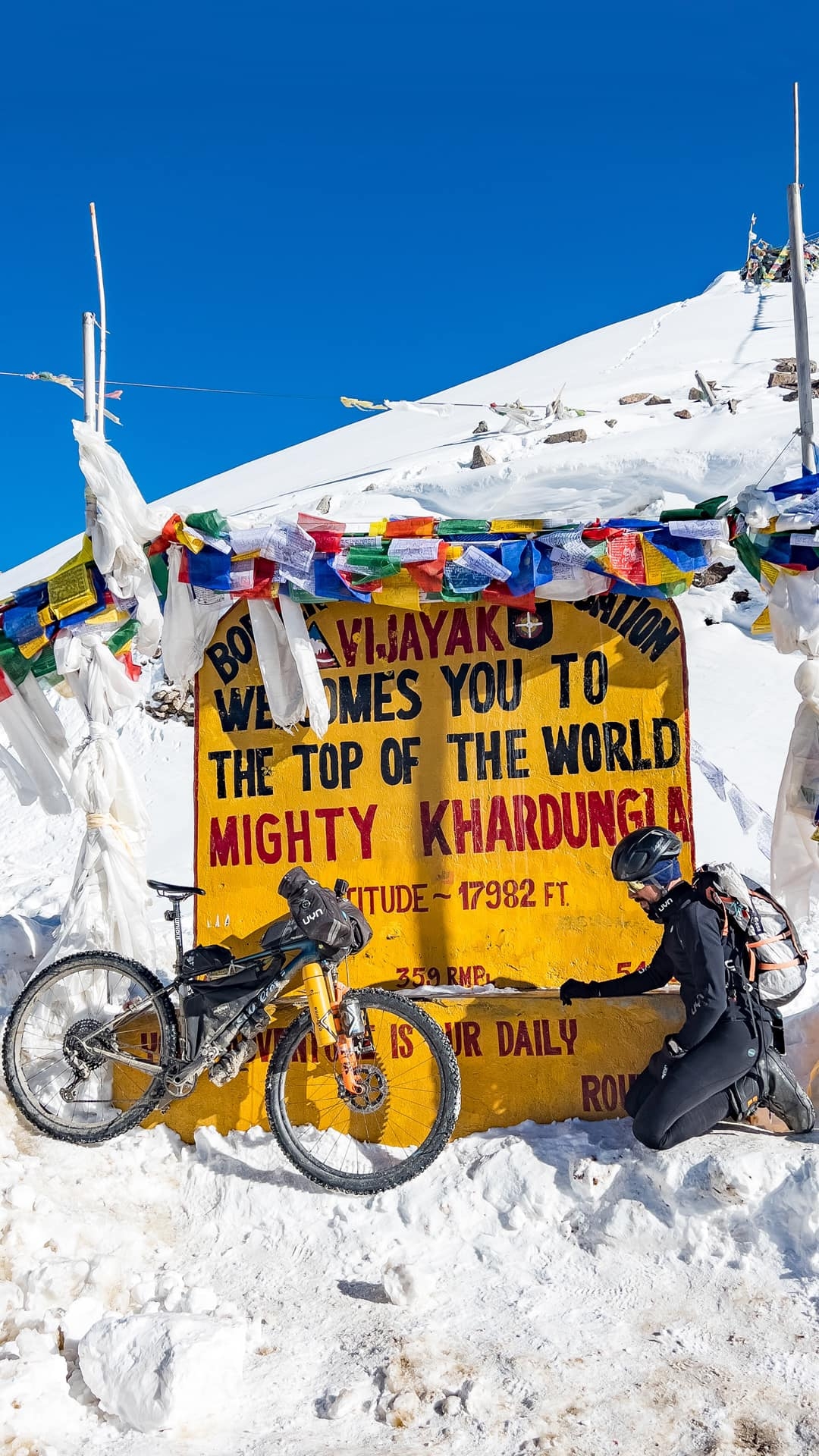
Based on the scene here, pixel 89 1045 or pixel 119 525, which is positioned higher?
pixel 119 525

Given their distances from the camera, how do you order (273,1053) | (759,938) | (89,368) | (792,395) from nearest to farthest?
1. (759,938)
2. (273,1053)
3. (89,368)
4. (792,395)

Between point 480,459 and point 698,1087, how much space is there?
68.0 feet

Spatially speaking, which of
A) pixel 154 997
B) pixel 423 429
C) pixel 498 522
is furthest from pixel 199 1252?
pixel 423 429

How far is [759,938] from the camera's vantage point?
4.58 metres

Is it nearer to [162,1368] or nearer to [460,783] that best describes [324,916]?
[460,783]

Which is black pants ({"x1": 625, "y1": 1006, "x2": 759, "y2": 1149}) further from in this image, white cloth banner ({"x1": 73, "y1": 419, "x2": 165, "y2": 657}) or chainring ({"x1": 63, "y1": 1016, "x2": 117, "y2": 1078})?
white cloth banner ({"x1": 73, "y1": 419, "x2": 165, "y2": 657})

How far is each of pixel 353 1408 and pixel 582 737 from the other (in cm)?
305

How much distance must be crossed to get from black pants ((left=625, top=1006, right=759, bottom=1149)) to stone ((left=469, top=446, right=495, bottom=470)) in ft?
65.8

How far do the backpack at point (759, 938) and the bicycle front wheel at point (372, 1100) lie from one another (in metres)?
1.23

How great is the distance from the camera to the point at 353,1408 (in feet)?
11.4

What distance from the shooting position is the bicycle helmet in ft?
15.2

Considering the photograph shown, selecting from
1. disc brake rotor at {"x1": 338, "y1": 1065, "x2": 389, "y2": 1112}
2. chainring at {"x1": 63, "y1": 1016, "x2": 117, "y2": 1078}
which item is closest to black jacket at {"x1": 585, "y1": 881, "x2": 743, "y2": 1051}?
disc brake rotor at {"x1": 338, "y1": 1065, "x2": 389, "y2": 1112}

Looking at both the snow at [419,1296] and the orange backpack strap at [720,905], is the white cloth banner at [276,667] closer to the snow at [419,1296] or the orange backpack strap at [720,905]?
the snow at [419,1296]

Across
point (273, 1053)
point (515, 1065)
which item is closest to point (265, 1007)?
point (273, 1053)
